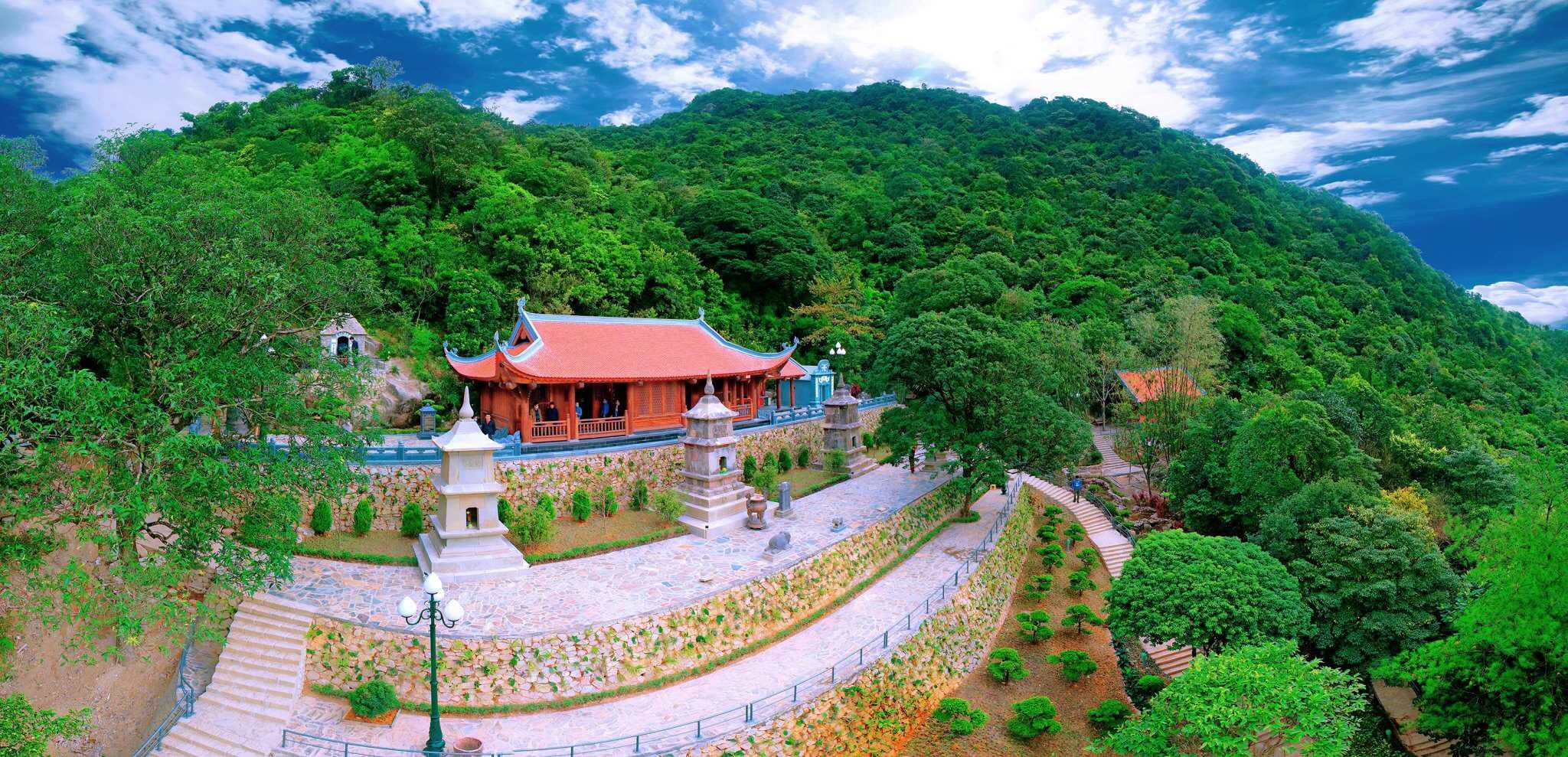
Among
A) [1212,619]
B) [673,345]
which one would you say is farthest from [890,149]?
[1212,619]

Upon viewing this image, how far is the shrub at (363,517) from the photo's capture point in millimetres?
17109

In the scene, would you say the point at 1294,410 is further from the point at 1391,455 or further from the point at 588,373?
the point at 588,373

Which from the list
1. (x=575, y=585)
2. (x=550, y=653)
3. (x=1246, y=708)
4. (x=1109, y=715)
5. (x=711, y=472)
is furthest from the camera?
(x=711, y=472)

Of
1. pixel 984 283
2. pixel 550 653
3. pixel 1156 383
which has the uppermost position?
pixel 984 283

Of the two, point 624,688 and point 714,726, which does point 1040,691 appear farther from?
point 624,688

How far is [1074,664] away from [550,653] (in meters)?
12.3

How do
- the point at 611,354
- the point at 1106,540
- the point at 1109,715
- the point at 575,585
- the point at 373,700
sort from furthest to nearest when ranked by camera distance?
Result: the point at 1106,540 < the point at 611,354 < the point at 575,585 < the point at 1109,715 < the point at 373,700

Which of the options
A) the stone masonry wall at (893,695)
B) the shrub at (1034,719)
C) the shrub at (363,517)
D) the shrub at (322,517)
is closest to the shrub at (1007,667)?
the stone masonry wall at (893,695)

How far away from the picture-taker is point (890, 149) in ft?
235

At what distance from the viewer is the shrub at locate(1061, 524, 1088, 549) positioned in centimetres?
2450

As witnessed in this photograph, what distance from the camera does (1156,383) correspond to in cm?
3353

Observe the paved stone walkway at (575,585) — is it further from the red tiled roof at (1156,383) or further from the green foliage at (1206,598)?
the red tiled roof at (1156,383)

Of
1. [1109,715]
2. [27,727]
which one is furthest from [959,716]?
[27,727]

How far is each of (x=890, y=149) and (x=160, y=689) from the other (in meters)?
69.3
